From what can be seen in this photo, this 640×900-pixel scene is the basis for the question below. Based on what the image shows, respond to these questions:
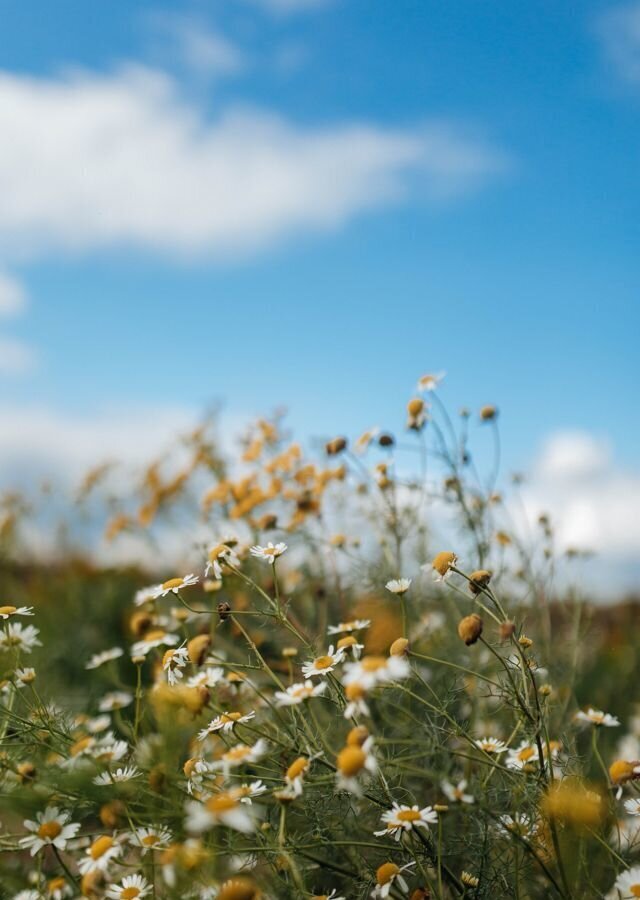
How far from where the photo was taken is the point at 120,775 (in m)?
1.67

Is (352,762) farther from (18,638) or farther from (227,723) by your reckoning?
(18,638)

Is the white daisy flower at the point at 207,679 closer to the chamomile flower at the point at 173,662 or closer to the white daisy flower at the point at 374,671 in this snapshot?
the chamomile flower at the point at 173,662

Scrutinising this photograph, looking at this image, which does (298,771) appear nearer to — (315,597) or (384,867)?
(384,867)

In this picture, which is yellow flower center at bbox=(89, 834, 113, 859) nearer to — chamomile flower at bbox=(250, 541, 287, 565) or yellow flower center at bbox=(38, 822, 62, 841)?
yellow flower center at bbox=(38, 822, 62, 841)

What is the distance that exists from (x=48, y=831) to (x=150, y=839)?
247 millimetres

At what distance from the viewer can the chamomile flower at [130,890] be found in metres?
1.53

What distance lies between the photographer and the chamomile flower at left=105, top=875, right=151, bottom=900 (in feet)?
5.02

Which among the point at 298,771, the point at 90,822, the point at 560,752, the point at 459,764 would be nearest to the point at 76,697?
the point at 90,822

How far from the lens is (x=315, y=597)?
339 centimetres

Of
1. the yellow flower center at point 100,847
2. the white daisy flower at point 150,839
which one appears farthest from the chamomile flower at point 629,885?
the yellow flower center at point 100,847

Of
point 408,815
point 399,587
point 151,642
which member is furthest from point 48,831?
point 399,587

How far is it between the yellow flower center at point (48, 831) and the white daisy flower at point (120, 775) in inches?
4.6

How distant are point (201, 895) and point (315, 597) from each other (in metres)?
1.98

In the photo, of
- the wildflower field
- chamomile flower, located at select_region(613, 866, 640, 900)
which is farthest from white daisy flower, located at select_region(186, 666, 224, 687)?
chamomile flower, located at select_region(613, 866, 640, 900)
